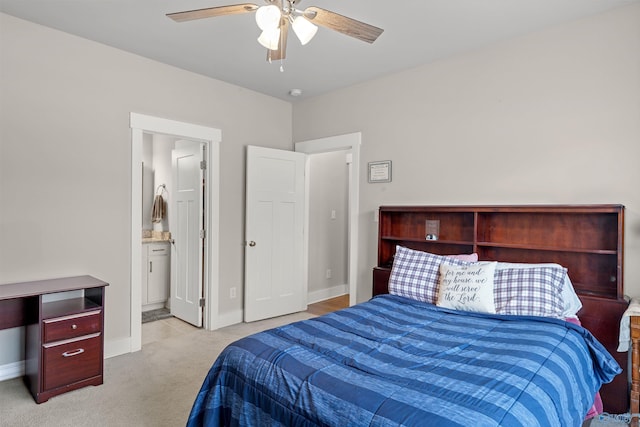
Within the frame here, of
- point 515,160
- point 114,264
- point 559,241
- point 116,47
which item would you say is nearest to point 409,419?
point 559,241

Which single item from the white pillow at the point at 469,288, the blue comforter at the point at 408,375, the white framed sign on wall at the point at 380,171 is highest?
the white framed sign on wall at the point at 380,171

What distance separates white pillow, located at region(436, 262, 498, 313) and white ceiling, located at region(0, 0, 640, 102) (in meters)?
1.77

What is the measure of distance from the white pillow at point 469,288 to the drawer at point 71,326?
2.46 m

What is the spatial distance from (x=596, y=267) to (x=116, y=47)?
164 inches

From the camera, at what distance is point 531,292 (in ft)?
7.53

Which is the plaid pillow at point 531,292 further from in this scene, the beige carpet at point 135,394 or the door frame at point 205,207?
the door frame at point 205,207

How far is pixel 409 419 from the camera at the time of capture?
3.85 feet

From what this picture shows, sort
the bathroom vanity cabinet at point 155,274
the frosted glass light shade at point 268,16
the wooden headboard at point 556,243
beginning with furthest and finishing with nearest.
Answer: the bathroom vanity cabinet at point 155,274 < the wooden headboard at point 556,243 < the frosted glass light shade at point 268,16

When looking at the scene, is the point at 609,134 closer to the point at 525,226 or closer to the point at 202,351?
the point at 525,226

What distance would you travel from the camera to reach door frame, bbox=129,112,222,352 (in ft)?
10.9

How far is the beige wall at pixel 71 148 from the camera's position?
2736 mm

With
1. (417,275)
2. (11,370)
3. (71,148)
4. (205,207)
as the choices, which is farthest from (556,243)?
(11,370)

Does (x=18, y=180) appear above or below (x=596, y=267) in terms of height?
above

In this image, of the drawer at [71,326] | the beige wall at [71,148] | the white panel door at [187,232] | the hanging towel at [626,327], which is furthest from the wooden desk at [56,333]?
the hanging towel at [626,327]
